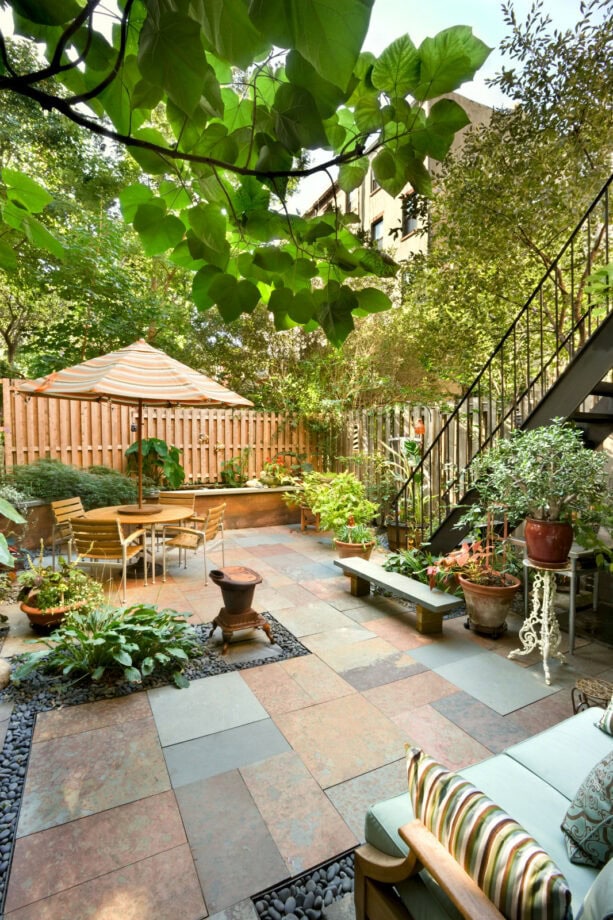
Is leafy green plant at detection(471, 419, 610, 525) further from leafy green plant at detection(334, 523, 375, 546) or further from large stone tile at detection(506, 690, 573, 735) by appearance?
leafy green plant at detection(334, 523, 375, 546)

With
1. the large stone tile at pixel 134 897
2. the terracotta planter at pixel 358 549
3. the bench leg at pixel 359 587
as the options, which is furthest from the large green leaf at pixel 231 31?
the terracotta planter at pixel 358 549

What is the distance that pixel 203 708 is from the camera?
2.52 meters

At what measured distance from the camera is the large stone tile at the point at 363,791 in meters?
1.79

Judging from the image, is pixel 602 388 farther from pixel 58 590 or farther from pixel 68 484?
pixel 68 484

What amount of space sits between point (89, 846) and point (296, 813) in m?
0.78

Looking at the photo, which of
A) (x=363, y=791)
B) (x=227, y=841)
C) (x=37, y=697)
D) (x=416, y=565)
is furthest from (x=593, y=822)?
(x=416, y=565)

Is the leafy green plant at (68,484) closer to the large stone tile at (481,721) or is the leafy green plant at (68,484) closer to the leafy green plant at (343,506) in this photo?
the leafy green plant at (343,506)

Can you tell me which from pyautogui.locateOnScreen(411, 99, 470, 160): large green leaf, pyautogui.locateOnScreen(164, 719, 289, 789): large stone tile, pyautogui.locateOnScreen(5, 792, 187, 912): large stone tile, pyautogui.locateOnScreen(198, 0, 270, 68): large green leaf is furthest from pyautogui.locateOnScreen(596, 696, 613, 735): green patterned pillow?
pyautogui.locateOnScreen(198, 0, 270, 68): large green leaf

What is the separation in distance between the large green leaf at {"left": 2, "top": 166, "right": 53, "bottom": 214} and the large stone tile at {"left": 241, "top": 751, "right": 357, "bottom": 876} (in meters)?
2.11

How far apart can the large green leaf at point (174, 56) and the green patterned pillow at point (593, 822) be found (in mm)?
1719

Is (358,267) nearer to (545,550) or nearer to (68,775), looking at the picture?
(68,775)

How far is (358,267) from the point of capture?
0.91 meters

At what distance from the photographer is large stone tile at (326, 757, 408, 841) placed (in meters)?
1.79

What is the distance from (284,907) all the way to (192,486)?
6.51 m
